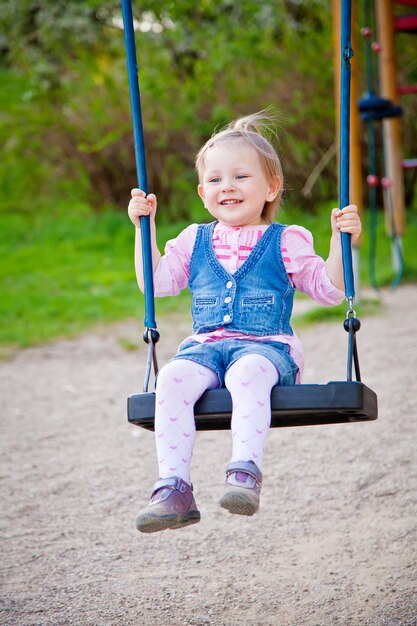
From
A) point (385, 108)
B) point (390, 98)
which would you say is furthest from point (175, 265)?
point (390, 98)

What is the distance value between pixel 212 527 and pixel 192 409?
1.21 metres

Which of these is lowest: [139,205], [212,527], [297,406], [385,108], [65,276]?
[297,406]

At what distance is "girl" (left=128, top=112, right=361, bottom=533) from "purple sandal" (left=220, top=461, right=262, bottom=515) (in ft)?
0.10

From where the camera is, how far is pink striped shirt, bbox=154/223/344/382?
2.78 metres

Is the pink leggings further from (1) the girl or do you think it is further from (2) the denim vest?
(2) the denim vest

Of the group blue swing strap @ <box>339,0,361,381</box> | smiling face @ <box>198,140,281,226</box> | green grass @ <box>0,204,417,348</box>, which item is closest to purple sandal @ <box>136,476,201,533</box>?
blue swing strap @ <box>339,0,361,381</box>

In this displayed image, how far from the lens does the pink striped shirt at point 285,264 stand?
9.11 ft

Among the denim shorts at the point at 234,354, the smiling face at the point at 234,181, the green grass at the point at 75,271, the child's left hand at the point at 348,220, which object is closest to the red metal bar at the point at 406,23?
the green grass at the point at 75,271

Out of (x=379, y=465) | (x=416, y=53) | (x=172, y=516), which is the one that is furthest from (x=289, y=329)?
(x=416, y=53)

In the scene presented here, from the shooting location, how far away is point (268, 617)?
2709 millimetres

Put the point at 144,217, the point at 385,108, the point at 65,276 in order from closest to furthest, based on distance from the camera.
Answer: the point at 144,217 → the point at 385,108 → the point at 65,276

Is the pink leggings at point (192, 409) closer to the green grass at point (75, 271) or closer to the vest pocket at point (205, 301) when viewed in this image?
the vest pocket at point (205, 301)

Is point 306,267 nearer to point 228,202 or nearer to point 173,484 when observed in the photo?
point 228,202

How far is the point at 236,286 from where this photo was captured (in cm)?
277
